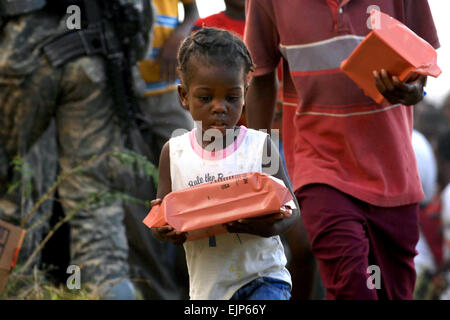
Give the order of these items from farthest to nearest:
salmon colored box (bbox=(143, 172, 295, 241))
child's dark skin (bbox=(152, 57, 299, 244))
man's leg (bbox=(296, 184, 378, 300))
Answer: man's leg (bbox=(296, 184, 378, 300))
child's dark skin (bbox=(152, 57, 299, 244))
salmon colored box (bbox=(143, 172, 295, 241))

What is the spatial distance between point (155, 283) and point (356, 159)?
2.92m

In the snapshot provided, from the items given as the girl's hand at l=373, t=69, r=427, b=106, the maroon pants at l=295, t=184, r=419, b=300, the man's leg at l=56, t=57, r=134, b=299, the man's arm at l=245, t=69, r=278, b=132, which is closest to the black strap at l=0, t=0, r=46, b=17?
the man's leg at l=56, t=57, r=134, b=299

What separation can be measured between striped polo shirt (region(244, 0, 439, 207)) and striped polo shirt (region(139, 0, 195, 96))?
207cm

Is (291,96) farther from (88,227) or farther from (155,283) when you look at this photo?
(155,283)

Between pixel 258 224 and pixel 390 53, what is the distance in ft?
3.19

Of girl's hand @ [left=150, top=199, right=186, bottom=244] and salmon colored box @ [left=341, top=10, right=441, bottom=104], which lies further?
salmon colored box @ [left=341, top=10, right=441, bottom=104]

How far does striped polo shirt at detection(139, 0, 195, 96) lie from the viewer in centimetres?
581

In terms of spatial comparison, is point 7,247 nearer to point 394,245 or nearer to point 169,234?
point 169,234

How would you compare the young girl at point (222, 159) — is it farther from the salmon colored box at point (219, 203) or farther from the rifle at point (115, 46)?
the rifle at point (115, 46)

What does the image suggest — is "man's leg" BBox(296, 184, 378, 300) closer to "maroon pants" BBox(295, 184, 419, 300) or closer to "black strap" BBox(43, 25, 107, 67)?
"maroon pants" BBox(295, 184, 419, 300)

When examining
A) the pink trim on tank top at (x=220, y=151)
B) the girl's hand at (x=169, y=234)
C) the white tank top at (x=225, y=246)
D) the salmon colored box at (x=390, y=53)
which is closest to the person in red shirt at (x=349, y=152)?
the salmon colored box at (x=390, y=53)

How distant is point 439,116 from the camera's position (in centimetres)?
741

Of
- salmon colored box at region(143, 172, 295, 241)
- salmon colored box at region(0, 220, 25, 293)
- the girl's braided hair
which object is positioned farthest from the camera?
salmon colored box at region(0, 220, 25, 293)
